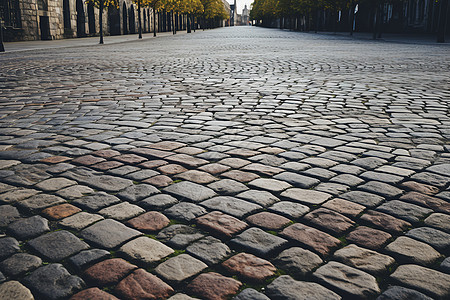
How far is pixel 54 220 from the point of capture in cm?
233

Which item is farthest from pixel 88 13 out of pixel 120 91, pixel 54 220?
pixel 54 220

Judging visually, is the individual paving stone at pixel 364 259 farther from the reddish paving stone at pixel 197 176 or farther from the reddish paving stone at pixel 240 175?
the reddish paving stone at pixel 197 176

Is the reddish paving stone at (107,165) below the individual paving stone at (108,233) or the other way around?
the other way around

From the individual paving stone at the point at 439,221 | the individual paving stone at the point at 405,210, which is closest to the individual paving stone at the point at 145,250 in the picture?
the individual paving stone at the point at 405,210

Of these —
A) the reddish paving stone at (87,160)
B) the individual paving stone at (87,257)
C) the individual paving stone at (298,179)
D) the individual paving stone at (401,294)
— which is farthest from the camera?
the reddish paving stone at (87,160)

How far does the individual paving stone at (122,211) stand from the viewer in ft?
7.82

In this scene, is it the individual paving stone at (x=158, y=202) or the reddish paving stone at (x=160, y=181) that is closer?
the individual paving stone at (x=158, y=202)

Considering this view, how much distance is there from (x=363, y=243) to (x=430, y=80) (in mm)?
7180

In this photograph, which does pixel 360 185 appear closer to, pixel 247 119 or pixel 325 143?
pixel 325 143

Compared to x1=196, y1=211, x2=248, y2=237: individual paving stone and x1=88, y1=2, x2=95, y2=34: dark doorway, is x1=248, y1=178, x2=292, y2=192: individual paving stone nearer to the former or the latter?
x1=196, y1=211, x2=248, y2=237: individual paving stone

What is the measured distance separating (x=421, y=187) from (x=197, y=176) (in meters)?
1.49

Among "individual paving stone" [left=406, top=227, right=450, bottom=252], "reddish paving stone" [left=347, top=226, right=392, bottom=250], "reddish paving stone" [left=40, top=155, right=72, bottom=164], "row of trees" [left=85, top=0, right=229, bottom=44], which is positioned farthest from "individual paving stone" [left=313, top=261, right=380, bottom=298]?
"row of trees" [left=85, top=0, right=229, bottom=44]

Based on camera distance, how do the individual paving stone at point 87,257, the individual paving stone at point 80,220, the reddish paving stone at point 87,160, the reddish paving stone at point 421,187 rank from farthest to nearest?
the reddish paving stone at point 87,160 → the reddish paving stone at point 421,187 → the individual paving stone at point 80,220 → the individual paving stone at point 87,257

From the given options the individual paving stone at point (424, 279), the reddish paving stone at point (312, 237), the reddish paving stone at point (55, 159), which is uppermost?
the reddish paving stone at point (55, 159)
